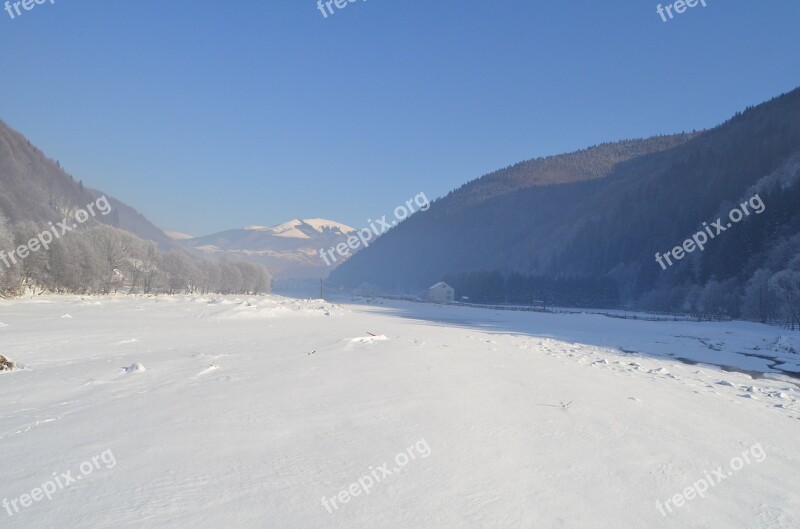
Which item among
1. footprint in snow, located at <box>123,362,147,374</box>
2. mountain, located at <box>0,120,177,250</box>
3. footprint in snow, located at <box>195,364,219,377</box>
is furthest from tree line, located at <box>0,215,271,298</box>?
mountain, located at <box>0,120,177,250</box>

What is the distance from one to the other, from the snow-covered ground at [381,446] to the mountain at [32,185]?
122109 mm

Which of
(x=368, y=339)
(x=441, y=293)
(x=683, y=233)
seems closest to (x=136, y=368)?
(x=368, y=339)

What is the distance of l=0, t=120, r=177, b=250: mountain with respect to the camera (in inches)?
4878

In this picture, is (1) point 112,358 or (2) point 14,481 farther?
(1) point 112,358

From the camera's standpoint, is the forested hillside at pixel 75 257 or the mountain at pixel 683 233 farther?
the mountain at pixel 683 233

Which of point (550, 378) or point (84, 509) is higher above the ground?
point (84, 509)

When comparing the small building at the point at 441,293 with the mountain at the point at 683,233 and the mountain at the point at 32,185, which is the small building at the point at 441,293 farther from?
the mountain at the point at 32,185

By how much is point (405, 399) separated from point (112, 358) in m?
9.92

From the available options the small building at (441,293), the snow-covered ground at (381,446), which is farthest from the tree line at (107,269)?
the small building at (441,293)

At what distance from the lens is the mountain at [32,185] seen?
124m

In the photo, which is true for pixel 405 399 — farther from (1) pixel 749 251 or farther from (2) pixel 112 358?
(1) pixel 749 251

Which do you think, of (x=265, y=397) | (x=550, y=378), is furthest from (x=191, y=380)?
(x=550, y=378)

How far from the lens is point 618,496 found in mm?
5355

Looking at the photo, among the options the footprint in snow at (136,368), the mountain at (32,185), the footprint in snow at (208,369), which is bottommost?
the footprint in snow at (208,369)
